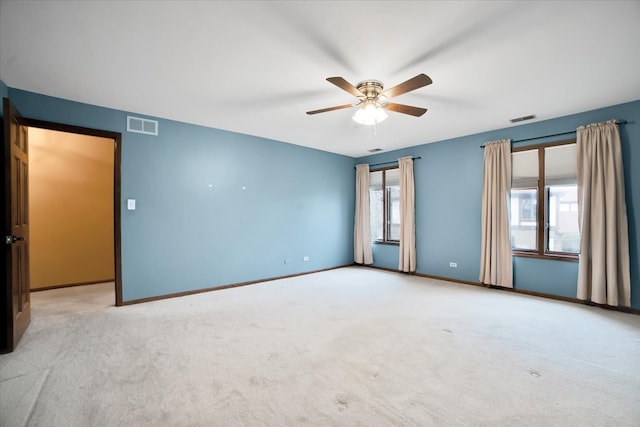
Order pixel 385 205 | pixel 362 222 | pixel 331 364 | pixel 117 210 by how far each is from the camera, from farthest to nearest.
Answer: pixel 362 222, pixel 385 205, pixel 117 210, pixel 331 364

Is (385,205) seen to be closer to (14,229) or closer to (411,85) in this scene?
(411,85)

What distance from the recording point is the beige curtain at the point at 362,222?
6.75m

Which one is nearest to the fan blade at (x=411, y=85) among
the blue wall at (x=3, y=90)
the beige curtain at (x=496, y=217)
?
the beige curtain at (x=496, y=217)

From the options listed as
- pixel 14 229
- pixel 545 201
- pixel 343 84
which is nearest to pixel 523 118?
pixel 545 201

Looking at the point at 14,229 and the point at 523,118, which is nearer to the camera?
the point at 14,229

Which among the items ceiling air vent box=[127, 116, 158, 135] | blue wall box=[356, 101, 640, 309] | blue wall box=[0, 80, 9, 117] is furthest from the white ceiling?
blue wall box=[356, 101, 640, 309]

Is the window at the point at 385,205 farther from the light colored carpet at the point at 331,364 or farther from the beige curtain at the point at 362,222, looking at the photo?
the light colored carpet at the point at 331,364

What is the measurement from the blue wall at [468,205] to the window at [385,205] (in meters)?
0.27

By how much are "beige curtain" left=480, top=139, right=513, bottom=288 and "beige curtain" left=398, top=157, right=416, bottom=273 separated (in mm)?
1298

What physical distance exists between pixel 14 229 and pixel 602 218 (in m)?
6.62

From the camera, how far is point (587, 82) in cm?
316

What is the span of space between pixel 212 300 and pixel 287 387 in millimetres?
2482

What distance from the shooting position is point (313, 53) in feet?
8.45

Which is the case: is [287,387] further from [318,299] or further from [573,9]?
[573,9]
